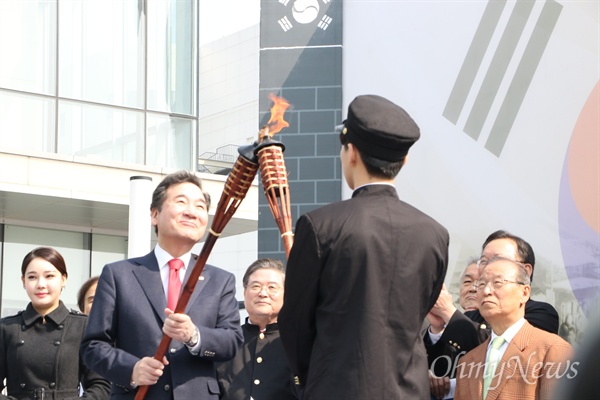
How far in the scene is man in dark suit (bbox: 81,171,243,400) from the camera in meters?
3.45

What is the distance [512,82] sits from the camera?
4.36 m

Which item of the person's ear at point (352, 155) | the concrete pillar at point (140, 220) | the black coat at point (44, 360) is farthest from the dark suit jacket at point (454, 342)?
the concrete pillar at point (140, 220)

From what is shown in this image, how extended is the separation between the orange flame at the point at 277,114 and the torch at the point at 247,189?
1050 millimetres

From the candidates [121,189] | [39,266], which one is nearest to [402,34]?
[39,266]

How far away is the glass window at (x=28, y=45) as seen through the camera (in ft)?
42.8

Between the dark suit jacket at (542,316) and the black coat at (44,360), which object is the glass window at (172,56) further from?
the dark suit jacket at (542,316)

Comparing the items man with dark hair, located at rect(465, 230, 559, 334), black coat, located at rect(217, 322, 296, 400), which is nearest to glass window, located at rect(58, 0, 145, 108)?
black coat, located at rect(217, 322, 296, 400)

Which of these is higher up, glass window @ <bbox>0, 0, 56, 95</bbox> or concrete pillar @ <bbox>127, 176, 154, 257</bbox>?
glass window @ <bbox>0, 0, 56, 95</bbox>

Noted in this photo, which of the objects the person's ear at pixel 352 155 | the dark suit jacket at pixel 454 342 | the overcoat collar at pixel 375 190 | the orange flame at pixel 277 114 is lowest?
the dark suit jacket at pixel 454 342

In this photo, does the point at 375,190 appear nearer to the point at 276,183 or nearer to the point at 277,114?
the point at 276,183

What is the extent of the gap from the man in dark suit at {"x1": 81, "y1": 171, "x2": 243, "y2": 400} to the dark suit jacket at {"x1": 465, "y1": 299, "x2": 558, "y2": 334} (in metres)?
1.17

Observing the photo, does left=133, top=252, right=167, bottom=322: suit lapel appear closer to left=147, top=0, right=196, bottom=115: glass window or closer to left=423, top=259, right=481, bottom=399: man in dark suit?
left=423, top=259, right=481, bottom=399: man in dark suit

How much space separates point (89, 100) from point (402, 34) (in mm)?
9184

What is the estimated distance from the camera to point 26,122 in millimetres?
12930
